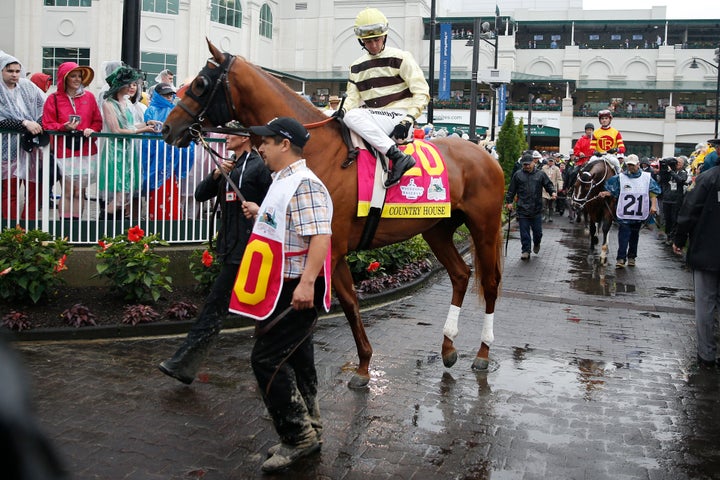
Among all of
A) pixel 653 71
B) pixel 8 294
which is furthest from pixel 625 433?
pixel 653 71

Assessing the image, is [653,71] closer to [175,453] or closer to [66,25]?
[66,25]

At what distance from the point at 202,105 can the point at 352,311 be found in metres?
2.03

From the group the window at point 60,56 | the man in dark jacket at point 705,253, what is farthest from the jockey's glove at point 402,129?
the window at point 60,56

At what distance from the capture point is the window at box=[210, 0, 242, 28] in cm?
5275

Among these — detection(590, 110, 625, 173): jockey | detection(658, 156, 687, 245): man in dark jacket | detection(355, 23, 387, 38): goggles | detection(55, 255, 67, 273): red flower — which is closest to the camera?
detection(355, 23, 387, 38): goggles

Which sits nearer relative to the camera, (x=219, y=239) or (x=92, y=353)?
(x=219, y=239)

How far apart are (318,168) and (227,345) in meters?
2.39

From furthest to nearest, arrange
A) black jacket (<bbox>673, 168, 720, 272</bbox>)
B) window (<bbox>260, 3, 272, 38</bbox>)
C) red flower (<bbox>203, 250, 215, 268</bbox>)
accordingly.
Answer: window (<bbox>260, 3, 272, 38</bbox>) → red flower (<bbox>203, 250, 215, 268</bbox>) → black jacket (<bbox>673, 168, 720, 272</bbox>)

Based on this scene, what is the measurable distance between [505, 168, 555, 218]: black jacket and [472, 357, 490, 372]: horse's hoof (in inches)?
350

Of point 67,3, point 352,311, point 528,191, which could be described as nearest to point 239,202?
point 352,311

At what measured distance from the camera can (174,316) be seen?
7.69 m

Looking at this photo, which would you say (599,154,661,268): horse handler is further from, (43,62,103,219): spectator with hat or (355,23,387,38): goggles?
(43,62,103,219): spectator with hat

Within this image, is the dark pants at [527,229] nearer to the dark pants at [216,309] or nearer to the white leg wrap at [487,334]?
the white leg wrap at [487,334]

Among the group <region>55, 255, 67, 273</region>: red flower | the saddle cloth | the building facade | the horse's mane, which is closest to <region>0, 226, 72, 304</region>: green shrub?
<region>55, 255, 67, 273</region>: red flower
